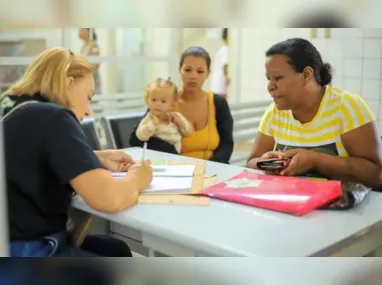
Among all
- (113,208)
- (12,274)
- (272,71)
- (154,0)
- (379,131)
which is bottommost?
(12,274)

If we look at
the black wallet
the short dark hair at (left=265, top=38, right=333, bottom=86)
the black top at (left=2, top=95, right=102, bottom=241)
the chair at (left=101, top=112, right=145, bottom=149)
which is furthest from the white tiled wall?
the black top at (left=2, top=95, right=102, bottom=241)

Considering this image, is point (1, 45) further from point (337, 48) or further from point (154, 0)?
point (337, 48)

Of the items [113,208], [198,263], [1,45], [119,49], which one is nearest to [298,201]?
[198,263]

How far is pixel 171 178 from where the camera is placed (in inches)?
40.3

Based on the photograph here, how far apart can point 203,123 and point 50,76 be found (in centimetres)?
31

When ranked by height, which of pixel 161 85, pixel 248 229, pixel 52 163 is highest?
pixel 161 85

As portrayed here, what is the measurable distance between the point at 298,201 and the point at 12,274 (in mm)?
527

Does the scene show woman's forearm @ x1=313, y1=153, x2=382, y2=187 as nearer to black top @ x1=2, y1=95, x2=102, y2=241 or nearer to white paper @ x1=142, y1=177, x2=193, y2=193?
white paper @ x1=142, y1=177, x2=193, y2=193

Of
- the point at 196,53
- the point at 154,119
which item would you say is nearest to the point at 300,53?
Answer: the point at 196,53

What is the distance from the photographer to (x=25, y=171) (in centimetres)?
91

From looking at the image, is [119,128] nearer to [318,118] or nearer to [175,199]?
[175,199]

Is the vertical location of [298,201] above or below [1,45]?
below

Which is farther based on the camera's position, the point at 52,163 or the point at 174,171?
the point at 174,171

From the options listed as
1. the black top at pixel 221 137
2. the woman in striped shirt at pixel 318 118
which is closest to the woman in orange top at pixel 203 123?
the black top at pixel 221 137
